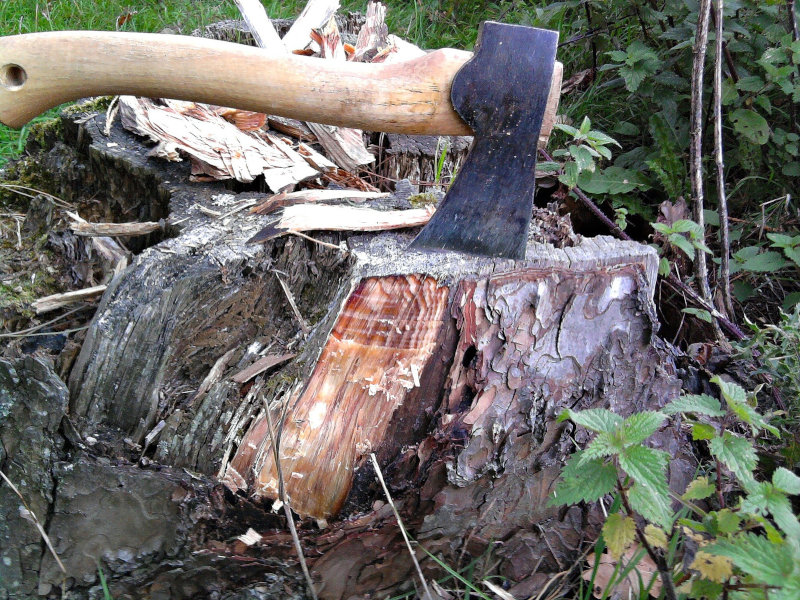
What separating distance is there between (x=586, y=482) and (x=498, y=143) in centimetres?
83

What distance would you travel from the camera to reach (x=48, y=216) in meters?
2.27

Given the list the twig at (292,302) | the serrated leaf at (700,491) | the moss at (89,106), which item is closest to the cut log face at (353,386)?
the twig at (292,302)

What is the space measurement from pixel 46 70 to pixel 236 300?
745mm

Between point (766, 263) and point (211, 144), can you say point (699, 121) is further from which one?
point (211, 144)

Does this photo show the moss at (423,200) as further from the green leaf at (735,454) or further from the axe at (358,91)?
the green leaf at (735,454)

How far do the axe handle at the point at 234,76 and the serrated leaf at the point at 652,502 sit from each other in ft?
3.11

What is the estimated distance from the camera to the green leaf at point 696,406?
1.41 m

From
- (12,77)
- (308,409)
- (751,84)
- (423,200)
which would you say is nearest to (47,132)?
(12,77)

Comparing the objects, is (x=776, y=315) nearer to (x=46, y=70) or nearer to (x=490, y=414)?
(x=490, y=414)

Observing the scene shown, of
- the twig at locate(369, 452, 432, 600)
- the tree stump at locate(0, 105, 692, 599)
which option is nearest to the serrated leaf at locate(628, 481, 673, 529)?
the tree stump at locate(0, 105, 692, 599)

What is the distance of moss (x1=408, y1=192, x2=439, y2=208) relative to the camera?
1975 millimetres

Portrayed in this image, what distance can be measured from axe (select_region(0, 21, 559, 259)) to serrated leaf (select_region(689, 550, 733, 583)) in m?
Result: 0.77

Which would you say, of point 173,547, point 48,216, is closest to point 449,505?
point 173,547

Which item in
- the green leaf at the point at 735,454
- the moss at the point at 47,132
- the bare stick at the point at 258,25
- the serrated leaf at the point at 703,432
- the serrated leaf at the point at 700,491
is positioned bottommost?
the serrated leaf at the point at 700,491
